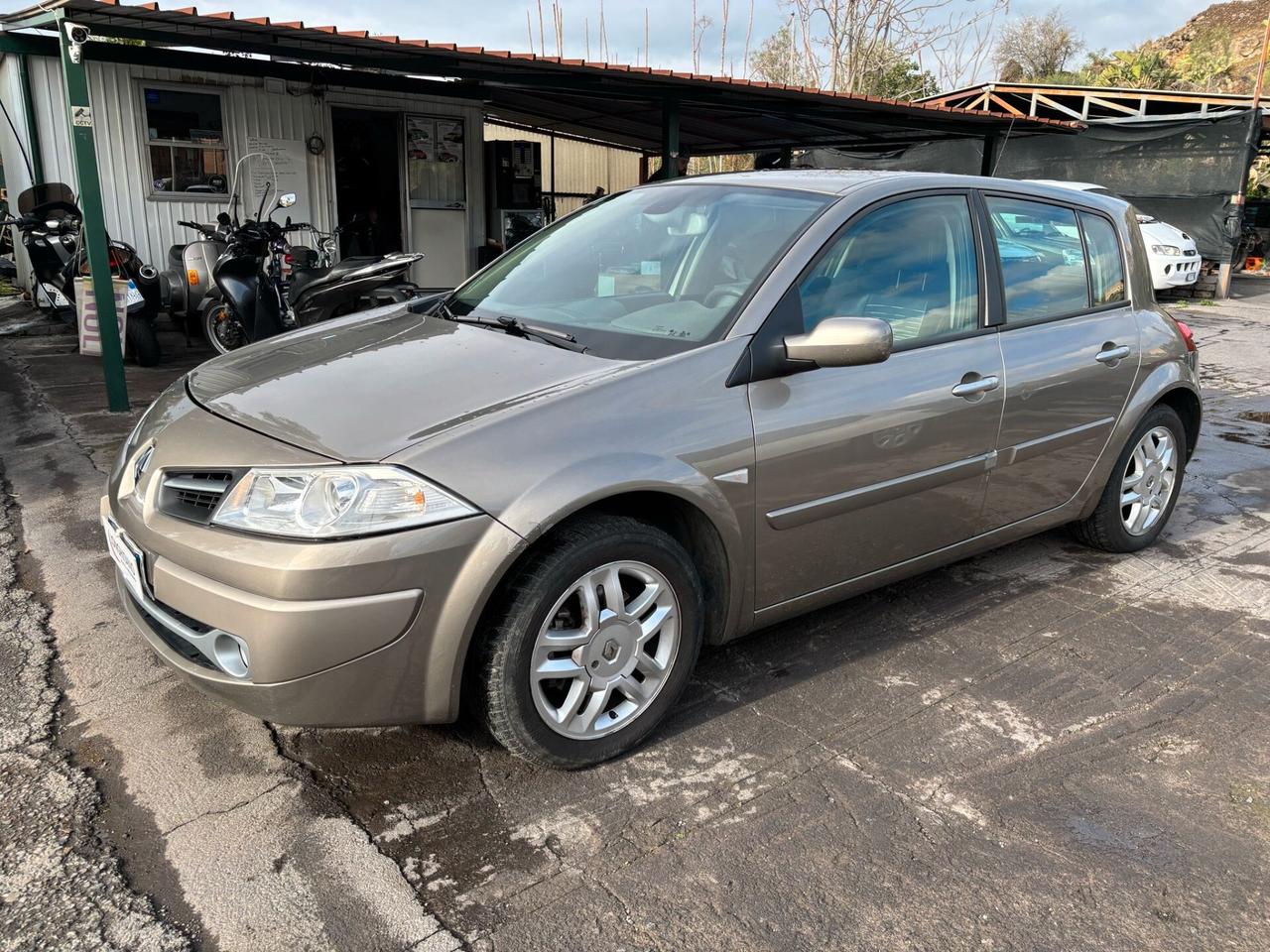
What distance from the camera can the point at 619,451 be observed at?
2.60 metres

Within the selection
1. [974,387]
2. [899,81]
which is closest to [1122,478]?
[974,387]

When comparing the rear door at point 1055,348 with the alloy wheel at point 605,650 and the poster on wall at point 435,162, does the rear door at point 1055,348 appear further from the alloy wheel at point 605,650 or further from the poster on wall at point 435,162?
the poster on wall at point 435,162

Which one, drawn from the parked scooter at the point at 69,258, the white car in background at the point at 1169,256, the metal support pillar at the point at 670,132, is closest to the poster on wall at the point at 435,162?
the metal support pillar at the point at 670,132

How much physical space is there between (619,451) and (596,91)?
7497mm

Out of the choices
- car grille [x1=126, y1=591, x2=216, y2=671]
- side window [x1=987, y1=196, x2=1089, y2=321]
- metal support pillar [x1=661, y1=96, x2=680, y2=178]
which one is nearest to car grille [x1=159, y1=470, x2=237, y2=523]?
car grille [x1=126, y1=591, x2=216, y2=671]

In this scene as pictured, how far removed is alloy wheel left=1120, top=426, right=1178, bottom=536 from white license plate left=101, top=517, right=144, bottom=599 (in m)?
3.99

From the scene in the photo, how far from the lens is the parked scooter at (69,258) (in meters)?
8.22

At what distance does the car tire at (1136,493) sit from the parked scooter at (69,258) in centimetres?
746

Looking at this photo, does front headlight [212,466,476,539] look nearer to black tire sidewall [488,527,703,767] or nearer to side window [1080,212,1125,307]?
black tire sidewall [488,527,703,767]

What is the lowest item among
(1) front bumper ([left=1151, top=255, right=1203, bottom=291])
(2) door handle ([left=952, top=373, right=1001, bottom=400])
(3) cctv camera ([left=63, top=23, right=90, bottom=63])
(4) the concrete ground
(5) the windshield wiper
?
(4) the concrete ground

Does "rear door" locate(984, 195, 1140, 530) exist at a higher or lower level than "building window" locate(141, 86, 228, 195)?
→ lower

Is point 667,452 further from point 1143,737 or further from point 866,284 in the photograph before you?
point 1143,737

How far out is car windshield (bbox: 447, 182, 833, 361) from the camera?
303 cm

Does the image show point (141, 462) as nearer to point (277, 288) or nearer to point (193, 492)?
point (193, 492)
